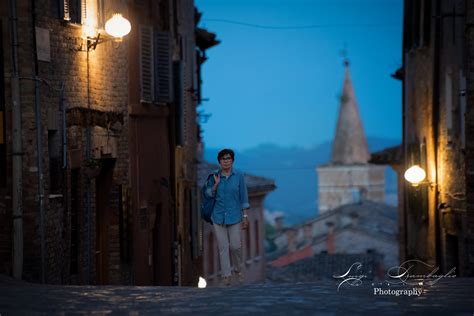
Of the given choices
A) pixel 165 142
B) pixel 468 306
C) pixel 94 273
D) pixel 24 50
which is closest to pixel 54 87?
pixel 24 50

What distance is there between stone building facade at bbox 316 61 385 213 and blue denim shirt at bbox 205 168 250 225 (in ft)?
400

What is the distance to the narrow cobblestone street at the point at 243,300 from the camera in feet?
36.7

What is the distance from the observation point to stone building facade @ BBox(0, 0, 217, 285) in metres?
15.8

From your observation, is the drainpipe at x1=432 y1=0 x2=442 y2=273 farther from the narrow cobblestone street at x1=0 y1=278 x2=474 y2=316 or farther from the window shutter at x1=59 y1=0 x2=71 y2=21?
the narrow cobblestone street at x1=0 y1=278 x2=474 y2=316

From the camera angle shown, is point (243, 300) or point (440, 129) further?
point (440, 129)

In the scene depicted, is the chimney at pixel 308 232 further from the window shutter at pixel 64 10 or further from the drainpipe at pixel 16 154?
the drainpipe at pixel 16 154

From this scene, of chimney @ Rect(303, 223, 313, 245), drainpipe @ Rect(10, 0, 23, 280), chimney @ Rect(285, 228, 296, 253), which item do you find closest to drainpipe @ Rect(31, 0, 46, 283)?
drainpipe @ Rect(10, 0, 23, 280)

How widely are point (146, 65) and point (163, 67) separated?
47.2 inches

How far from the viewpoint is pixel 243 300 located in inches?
471

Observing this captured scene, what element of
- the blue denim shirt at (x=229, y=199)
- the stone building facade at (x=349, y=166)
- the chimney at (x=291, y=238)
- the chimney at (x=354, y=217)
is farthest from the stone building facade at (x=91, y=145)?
the stone building facade at (x=349, y=166)

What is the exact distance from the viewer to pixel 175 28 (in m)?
29.2

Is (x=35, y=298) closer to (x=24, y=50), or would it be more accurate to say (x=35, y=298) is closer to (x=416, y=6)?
(x=24, y=50)

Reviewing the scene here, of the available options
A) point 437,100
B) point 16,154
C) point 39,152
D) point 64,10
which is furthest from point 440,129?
point 16,154

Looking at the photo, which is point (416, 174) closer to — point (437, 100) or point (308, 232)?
point (437, 100)
